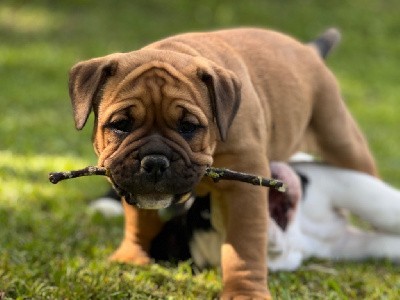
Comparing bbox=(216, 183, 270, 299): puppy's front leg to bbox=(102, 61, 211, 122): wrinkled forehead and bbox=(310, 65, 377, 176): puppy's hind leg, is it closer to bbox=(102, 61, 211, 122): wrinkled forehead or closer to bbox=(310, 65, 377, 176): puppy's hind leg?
bbox=(102, 61, 211, 122): wrinkled forehead

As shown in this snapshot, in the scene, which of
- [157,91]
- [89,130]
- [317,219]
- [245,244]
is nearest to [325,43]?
[317,219]

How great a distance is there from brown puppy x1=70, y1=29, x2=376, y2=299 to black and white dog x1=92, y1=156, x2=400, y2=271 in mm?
138

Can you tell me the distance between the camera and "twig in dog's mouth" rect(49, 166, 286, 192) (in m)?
3.43

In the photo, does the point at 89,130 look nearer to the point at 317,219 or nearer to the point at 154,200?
the point at 317,219

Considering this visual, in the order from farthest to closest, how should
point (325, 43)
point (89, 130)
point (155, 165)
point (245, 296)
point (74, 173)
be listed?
point (89, 130)
point (325, 43)
point (245, 296)
point (74, 173)
point (155, 165)

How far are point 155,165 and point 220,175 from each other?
0.38 meters

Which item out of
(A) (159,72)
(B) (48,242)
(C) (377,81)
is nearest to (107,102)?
(A) (159,72)

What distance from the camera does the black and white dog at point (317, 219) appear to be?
4.46 m

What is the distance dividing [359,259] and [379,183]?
0.47 m

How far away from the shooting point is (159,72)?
3.41m

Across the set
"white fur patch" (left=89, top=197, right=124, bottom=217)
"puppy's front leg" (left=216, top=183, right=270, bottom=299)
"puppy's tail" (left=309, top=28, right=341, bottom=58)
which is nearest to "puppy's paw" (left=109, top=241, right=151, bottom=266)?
"puppy's front leg" (left=216, top=183, right=270, bottom=299)

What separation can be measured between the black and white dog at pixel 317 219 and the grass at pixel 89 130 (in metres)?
0.13

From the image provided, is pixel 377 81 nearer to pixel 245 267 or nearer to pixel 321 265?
pixel 321 265

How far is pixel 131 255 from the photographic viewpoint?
172 inches
